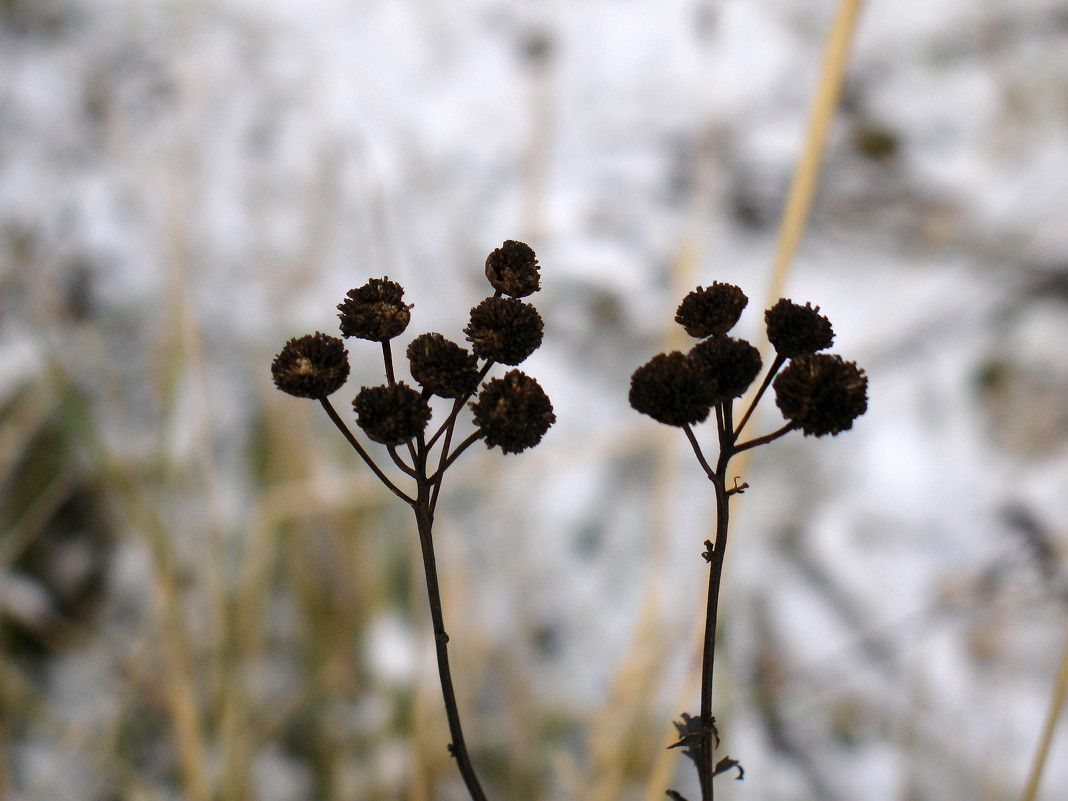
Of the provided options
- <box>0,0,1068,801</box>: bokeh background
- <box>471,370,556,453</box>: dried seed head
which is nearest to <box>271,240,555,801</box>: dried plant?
<box>471,370,556,453</box>: dried seed head

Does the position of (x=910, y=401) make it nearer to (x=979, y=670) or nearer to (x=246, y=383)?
(x=979, y=670)

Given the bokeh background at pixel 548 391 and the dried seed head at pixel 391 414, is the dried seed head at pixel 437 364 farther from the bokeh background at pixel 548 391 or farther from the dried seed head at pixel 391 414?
the bokeh background at pixel 548 391

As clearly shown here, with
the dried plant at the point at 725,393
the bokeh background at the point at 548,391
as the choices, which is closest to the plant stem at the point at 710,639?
the dried plant at the point at 725,393

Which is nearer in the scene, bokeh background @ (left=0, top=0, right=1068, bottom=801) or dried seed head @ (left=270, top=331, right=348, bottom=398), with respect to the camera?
dried seed head @ (left=270, top=331, right=348, bottom=398)

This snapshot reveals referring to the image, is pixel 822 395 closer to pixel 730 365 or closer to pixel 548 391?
pixel 730 365

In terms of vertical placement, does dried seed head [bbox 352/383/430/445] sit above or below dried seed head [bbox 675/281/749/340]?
below

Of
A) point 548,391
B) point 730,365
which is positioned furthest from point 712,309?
point 548,391

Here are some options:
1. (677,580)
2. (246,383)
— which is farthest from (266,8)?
(677,580)

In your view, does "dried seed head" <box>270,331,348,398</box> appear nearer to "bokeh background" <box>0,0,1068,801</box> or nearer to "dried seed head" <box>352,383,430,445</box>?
"dried seed head" <box>352,383,430,445</box>
